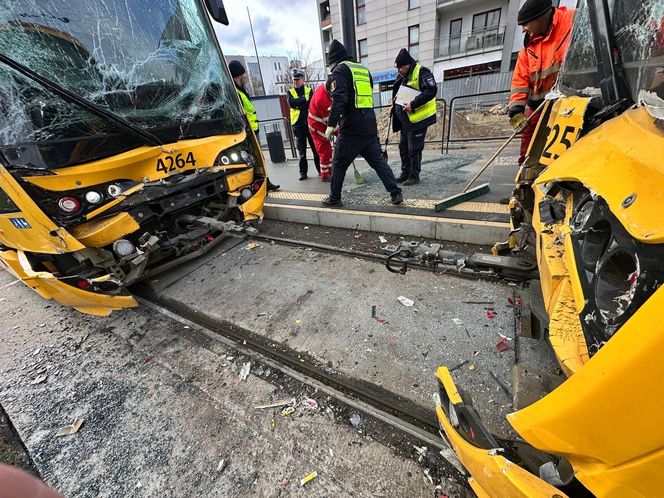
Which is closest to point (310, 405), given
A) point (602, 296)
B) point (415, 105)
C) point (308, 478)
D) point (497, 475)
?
point (308, 478)

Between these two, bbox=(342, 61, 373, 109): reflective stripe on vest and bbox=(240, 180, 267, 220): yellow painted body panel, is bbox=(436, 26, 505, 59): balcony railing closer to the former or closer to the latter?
bbox=(342, 61, 373, 109): reflective stripe on vest

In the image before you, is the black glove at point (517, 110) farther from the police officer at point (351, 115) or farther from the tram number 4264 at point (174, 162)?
the tram number 4264 at point (174, 162)

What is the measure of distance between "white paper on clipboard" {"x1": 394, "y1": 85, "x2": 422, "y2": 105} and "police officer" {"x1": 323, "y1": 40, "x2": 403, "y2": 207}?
0.82 m

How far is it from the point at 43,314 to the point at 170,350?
214 cm

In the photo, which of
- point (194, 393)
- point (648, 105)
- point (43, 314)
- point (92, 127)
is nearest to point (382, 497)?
point (194, 393)

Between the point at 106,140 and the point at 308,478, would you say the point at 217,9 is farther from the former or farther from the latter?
the point at 308,478

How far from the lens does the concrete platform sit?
375 cm

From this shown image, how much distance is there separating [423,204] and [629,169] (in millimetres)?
3460

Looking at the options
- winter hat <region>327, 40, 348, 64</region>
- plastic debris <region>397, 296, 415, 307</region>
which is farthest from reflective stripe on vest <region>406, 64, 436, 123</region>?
plastic debris <region>397, 296, 415, 307</region>

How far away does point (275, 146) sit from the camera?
29.8 ft

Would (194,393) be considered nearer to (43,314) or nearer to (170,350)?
(170,350)

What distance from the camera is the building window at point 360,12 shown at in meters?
23.0

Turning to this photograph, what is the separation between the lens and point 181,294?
352 cm

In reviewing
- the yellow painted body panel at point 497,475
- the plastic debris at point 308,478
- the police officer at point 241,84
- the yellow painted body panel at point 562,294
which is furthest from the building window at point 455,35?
the plastic debris at point 308,478
